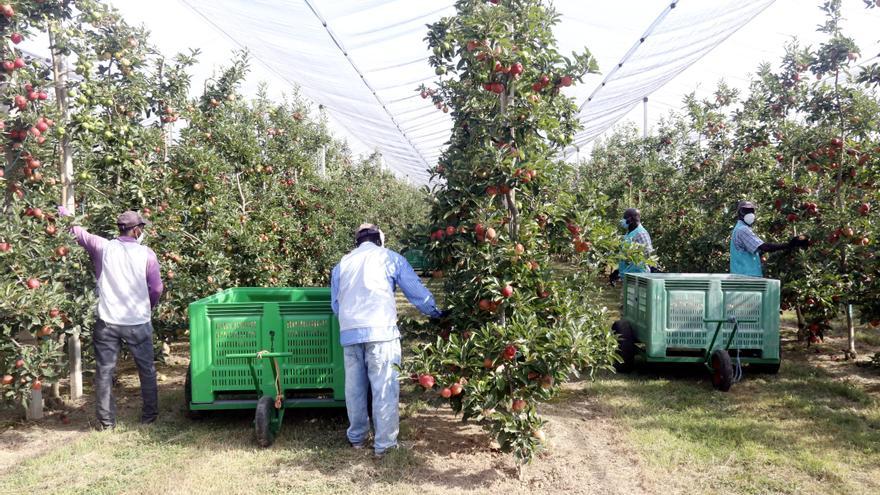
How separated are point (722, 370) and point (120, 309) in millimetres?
5429

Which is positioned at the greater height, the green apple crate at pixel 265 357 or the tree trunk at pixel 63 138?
the tree trunk at pixel 63 138

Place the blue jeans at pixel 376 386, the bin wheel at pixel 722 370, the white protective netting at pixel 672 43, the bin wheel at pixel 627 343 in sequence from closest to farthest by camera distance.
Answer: the blue jeans at pixel 376 386 → the bin wheel at pixel 722 370 → the bin wheel at pixel 627 343 → the white protective netting at pixel 672 43

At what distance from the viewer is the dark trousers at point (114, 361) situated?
4707 millimetres

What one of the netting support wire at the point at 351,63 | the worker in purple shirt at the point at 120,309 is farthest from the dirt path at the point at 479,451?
the netting support wire at the point at 351,63

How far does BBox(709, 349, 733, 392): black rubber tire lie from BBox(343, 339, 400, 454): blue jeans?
3286 mm

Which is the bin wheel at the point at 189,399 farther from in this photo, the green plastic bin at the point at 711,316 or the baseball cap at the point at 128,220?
the green plastic bin at the point at 711,316

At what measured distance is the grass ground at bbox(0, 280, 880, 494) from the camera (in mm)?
3754

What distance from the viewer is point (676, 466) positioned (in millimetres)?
4000

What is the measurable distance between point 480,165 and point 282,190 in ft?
22.0

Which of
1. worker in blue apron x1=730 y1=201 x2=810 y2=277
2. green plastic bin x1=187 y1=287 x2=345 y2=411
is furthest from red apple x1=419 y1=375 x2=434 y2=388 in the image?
worker in blue apron x1=730 y1=201 x2=810 y2=277

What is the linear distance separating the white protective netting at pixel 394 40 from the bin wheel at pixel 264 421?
432 centimetres

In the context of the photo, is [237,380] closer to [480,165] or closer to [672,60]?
[480,165]

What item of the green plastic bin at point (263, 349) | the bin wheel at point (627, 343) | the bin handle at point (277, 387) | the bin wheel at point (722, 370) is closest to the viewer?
the bin handle at point (277, 387)

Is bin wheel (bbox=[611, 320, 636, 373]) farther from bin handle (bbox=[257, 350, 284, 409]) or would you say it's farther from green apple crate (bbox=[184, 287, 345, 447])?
bin handle (bbox=[257, 350, 284, 409])
